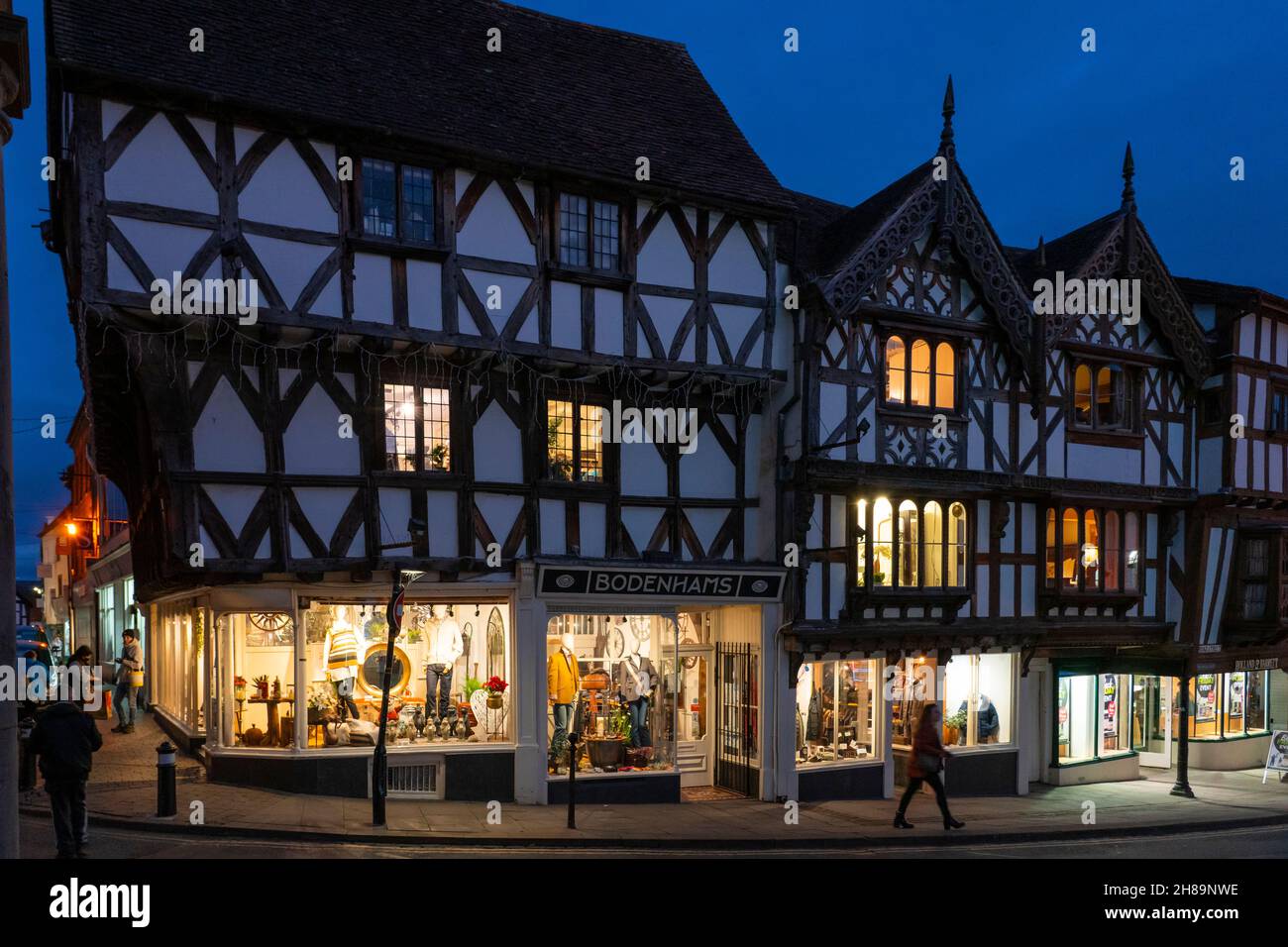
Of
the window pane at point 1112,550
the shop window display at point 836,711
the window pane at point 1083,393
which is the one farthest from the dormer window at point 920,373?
the shop window display at point 836,711

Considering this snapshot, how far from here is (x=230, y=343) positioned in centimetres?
1401

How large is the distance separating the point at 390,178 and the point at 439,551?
543 centimetres

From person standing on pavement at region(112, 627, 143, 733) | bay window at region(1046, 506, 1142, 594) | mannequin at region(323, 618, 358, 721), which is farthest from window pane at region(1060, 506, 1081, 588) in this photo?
person standing on pavement at region(112, 627, 143, 733)

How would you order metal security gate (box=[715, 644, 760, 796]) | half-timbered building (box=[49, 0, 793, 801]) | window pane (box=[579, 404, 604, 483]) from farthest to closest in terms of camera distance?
metal security gate (box=[715, 644, 760, 796])
window pane (box=[579, 404, 604, 483])
half-timbered building (box=[49, 0, 793, 801])

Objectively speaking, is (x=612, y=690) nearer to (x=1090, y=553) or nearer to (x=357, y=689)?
(x=357, y=689)

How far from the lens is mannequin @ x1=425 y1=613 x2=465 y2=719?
16.0 m

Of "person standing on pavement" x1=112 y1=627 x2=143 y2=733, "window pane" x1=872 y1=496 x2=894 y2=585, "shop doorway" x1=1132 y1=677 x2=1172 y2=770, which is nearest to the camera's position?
"window pane" x1=872 y1=496 x2=894 y2=585

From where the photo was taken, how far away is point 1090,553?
69.7 feet

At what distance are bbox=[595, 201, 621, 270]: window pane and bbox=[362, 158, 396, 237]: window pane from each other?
324 cm

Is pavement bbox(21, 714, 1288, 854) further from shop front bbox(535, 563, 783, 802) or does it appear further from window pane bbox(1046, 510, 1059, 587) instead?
window pane bbox(1046, 510, 1059, 587)

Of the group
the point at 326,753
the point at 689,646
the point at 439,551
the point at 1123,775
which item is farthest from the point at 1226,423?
the point at 326,753

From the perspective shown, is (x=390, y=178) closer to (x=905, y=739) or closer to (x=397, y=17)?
(x=397, y=17)
